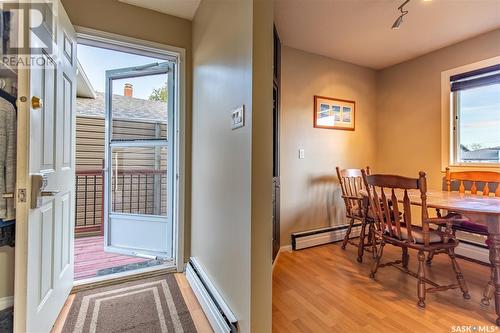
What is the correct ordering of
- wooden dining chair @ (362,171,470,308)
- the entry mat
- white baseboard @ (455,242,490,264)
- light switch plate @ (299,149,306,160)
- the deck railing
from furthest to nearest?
1. light switch plate @ (299,149,306,160)
2. the deck railing
3. white baseboard @ (455,242,490,264)
4. wooden dining chair @ (362,171,470,308)
5. the entry mat

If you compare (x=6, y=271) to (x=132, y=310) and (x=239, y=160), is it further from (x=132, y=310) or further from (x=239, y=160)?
(x=239, y=160)

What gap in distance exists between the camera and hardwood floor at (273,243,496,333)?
153 cm

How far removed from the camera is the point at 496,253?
1605mm

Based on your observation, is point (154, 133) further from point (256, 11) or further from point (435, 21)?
point (435, 21)

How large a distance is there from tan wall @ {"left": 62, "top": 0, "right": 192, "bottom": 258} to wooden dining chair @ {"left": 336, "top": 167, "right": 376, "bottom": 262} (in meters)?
1.73

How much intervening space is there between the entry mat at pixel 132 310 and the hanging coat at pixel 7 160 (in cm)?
80

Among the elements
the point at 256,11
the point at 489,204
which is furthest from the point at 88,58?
the point at 489,204

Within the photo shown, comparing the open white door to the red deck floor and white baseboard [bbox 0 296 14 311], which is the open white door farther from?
the red deck floor

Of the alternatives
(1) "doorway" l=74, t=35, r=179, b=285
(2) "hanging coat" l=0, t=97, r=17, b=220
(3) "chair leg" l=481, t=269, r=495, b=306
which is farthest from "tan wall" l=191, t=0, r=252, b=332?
(3) "chair leg" l=481, t=269, r=495, b=306

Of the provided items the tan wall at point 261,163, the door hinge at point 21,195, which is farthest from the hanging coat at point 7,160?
the tan wall at point 261,163

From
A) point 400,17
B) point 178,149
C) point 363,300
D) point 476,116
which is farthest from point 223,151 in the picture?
point 476,116

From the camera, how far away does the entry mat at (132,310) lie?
1.50m

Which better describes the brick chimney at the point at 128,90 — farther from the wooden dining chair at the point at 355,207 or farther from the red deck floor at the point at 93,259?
the wooden dining chair at the point at 355,207

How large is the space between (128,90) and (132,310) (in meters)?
2.19
